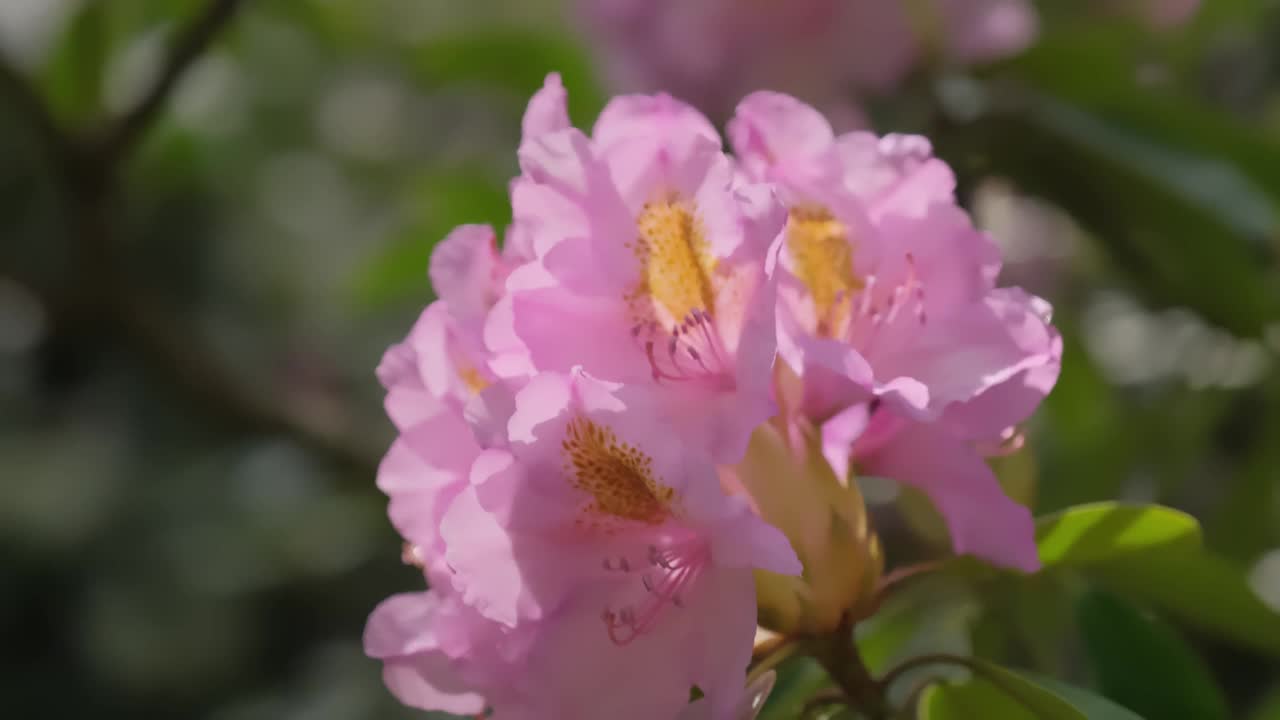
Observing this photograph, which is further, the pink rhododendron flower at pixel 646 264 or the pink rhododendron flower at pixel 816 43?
the pink rhododendron flower at pixel 816 43

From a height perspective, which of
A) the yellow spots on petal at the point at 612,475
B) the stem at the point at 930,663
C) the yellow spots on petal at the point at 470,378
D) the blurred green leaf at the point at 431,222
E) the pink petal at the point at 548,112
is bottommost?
the stem at the point at 930,663

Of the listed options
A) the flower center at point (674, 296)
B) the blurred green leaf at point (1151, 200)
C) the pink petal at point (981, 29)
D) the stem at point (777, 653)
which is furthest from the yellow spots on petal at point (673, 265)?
the pink petal at point (981, 29)

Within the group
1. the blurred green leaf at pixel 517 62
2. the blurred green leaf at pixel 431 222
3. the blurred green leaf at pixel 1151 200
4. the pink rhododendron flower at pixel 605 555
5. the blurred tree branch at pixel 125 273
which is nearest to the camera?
the pink rhododendron flower at pixel 605 555

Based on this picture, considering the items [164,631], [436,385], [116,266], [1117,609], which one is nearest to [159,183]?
[116,266]

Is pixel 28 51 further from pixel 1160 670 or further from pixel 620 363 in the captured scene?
pixel 1160 670

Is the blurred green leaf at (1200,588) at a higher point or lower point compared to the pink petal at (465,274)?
lower

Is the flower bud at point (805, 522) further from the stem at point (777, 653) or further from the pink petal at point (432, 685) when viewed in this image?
the pink petal at point (432, 685)

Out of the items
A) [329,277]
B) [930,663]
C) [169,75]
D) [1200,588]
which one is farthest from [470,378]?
[329,277]

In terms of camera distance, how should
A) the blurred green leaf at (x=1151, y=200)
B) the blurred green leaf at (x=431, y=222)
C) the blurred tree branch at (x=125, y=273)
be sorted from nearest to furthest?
the blurred green leaf at (x=1151, y=200), the blurred tree branch at (x=125, y=273), the blurred green leaf at (x=431, y=222)

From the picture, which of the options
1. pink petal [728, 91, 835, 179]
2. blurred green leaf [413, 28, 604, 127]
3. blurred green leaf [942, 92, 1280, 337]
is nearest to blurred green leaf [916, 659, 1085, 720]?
pink petal [728, 91, 835, 179]
